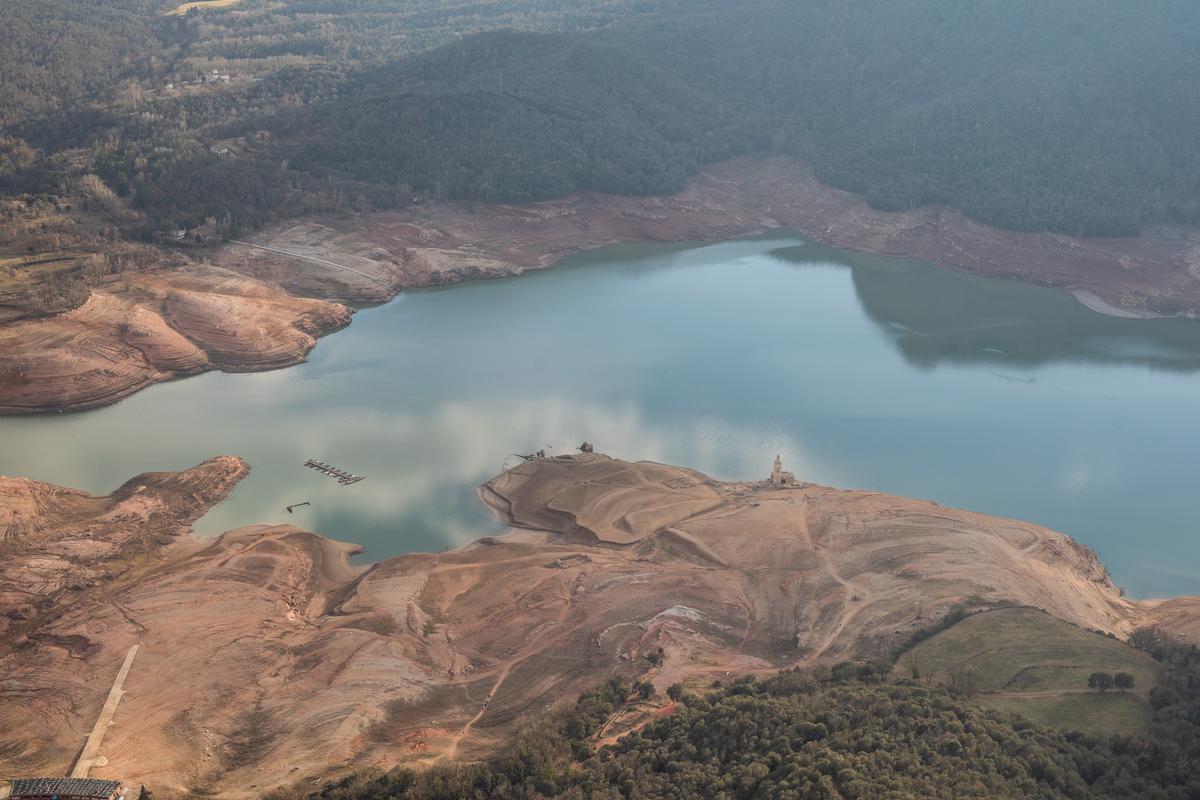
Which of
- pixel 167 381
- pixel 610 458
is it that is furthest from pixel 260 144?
pixel 610 458

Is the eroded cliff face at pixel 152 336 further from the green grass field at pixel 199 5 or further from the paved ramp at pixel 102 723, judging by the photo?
the green grass field at pixel 199 5

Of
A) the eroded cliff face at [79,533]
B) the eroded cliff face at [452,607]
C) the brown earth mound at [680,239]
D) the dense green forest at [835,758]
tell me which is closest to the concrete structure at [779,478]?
the eroded cliff face at [452,607]

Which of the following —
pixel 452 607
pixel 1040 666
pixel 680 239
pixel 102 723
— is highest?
pixel 1040 666

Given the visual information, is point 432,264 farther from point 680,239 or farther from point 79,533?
point 79,533

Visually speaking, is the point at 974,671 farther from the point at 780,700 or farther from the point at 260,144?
the point at 260,144

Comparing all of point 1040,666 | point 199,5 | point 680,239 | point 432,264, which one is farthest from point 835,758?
point 199,5

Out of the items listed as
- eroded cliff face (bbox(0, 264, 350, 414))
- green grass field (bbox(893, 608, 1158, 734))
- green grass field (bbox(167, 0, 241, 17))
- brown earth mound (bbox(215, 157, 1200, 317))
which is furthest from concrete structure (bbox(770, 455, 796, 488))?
green grass field (bbox(167, 0, 241, 17))
